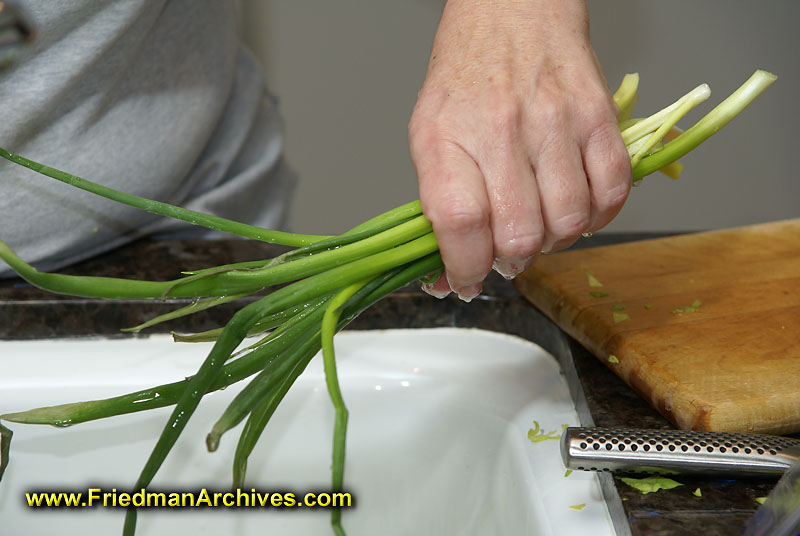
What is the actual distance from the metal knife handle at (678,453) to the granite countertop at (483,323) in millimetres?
20

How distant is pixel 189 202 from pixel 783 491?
2.72ft

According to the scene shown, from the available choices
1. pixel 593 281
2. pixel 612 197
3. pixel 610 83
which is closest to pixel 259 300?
pixel 612 197

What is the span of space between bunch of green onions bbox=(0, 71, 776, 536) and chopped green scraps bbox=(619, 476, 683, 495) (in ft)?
0.76

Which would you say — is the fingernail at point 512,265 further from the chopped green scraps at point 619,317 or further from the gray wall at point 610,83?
the gray wall at point 610,83

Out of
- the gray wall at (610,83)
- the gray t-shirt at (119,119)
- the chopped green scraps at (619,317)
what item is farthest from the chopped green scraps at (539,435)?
the gray wall at (610,83)

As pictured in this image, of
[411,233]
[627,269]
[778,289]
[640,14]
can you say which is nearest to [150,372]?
[411,233]

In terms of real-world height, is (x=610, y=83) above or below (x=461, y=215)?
below

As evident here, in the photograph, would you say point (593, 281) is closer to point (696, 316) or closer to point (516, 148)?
point (696, 316)

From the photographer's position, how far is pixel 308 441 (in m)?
0.79

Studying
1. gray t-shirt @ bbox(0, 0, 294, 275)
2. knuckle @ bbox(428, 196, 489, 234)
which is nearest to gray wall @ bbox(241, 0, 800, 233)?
gray t-shirt @ bbox(0, 0, 294, 275)

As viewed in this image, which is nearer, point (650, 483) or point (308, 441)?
point (650, 483)

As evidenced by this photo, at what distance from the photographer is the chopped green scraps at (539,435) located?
68cm

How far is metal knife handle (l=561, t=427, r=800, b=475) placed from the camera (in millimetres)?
550

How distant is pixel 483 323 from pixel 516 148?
1.05 ft
